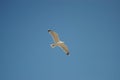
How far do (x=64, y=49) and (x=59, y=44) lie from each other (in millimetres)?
757

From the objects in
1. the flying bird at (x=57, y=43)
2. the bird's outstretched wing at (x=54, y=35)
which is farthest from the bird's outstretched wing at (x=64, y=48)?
the bird's outstretched wing at (x=54, y=35)

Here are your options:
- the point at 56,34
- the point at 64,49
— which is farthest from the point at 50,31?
the point at 64,49

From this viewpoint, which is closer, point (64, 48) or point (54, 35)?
point (54, 35)

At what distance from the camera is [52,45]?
26.4 metres

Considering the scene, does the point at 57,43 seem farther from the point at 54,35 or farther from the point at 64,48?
the point at 64,48

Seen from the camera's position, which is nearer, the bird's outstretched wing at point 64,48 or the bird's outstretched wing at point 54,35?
the bird's outstretched wing at point 54,35

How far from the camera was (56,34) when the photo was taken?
26.3 meters

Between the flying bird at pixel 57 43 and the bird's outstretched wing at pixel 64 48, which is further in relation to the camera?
the bird's outstretched wing at pixel 64 48

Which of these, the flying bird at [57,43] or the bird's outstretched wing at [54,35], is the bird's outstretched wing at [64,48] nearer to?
the flying bird at [57,43]

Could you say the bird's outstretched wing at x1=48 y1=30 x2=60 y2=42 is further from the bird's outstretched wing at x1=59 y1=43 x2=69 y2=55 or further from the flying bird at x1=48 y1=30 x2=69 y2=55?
the bird's outstretched wing at x1=59 y1=43 x2=69 y2=55

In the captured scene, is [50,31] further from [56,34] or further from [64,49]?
[64,49]

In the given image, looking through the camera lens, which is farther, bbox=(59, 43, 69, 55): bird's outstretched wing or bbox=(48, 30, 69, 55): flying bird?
bbox=(59, 43, 69, 55): bird's outstretched wing

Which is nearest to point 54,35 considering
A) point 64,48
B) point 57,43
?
point 57,43

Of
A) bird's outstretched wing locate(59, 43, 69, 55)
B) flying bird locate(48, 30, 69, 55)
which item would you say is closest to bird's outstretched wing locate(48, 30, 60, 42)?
flying bird locate(48, 30, 69, 55)
